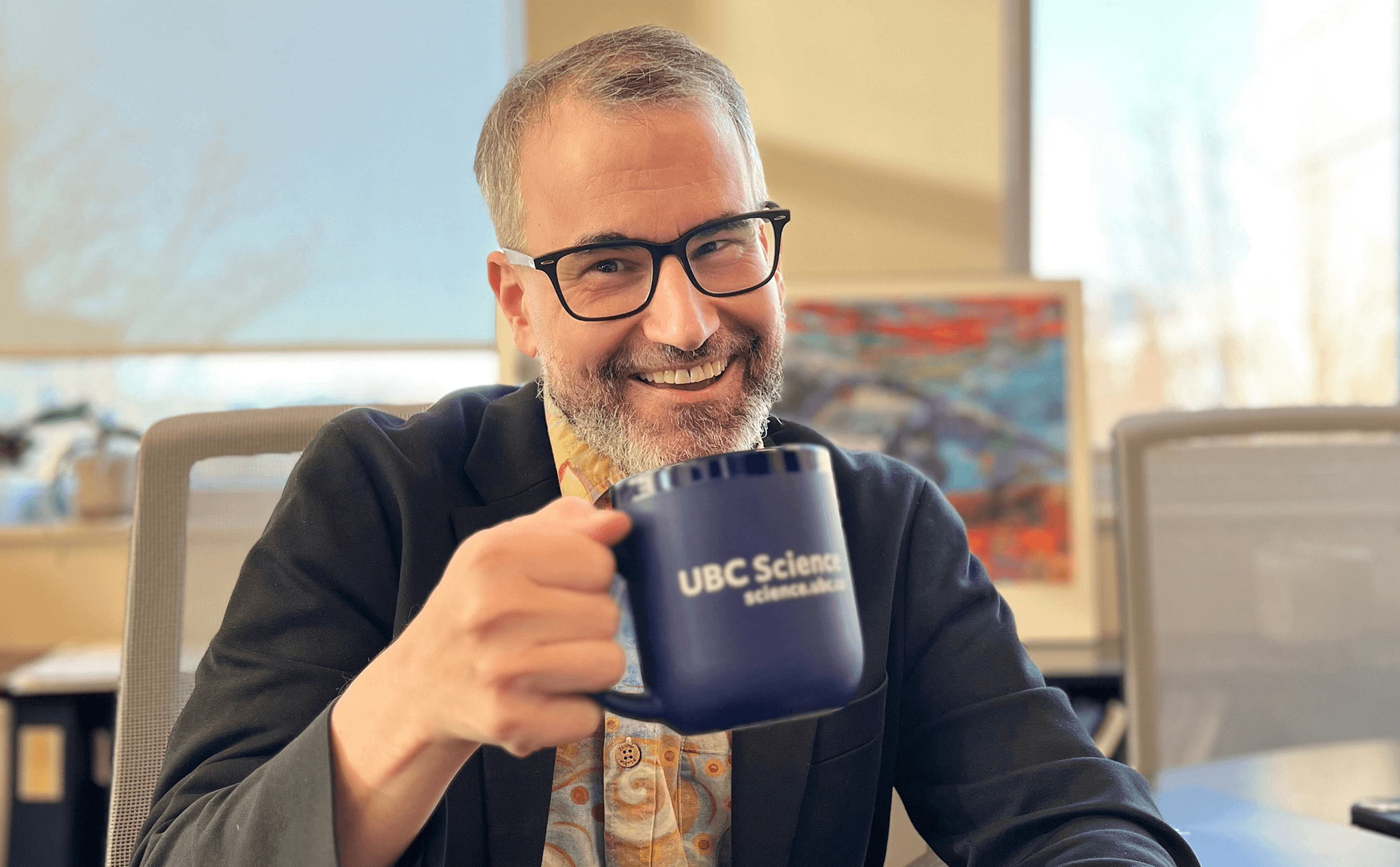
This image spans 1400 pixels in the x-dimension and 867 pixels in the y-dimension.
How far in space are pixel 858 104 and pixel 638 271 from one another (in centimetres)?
199

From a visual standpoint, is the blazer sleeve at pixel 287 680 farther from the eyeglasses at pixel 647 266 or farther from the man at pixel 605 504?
the eyeglasses at pixel 647 266

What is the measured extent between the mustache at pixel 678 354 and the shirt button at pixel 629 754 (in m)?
0.30

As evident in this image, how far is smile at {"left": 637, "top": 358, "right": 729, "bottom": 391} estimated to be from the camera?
93cm

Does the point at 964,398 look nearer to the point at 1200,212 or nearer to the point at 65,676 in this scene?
the point at 1200,212

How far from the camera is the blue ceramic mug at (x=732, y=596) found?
1.65 ft

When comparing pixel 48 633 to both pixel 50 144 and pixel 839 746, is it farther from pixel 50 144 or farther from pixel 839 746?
pixel 839 746

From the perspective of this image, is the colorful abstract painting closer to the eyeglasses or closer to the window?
the window

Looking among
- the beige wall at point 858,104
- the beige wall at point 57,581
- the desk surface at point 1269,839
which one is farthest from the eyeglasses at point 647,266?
the beige wall at point 57,581

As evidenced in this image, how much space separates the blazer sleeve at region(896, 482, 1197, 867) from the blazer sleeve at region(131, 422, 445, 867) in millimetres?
432

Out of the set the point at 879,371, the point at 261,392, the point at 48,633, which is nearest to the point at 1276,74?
the point at 879,371

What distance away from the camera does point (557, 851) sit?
920mm

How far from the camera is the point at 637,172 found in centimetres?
90

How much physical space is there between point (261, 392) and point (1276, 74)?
2.72m

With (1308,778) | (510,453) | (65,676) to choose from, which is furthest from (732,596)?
(65,676)
